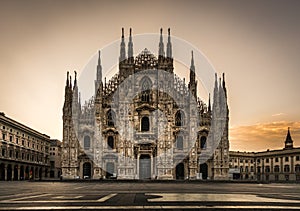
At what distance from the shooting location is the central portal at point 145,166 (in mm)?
78312

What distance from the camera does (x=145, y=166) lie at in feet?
259

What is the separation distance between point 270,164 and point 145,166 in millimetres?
65106

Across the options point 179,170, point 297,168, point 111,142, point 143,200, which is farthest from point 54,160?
point 143,200

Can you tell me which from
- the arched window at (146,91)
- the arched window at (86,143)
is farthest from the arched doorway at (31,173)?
the arched window at (146,91)

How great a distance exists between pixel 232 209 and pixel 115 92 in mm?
64763

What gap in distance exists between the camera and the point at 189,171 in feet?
255

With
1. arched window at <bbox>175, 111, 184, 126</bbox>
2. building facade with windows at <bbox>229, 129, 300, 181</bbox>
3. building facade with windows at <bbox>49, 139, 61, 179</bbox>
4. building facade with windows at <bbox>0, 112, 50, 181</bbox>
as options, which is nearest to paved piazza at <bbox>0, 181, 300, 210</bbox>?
arched window at <bbox>175, 111, 184, 126</bbox>

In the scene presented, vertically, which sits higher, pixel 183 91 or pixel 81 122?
pixel 183 91

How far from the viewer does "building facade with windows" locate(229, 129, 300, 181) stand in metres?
118

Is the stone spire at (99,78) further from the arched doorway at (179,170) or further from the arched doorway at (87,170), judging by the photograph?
the arched doorway at (179,170)

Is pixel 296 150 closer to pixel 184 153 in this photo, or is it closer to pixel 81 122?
pixel 184 153

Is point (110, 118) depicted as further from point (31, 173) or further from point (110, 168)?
point (31, 173)

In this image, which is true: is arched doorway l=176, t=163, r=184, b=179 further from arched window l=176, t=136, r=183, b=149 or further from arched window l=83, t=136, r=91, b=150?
arched window l=83, t=136, r=91, b=150

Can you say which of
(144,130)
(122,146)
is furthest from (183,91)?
(122,146)
